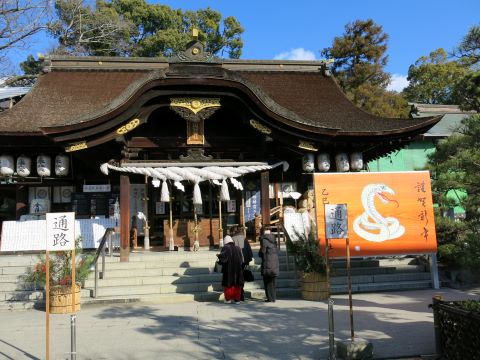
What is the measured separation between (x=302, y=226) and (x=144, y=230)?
5346 mm

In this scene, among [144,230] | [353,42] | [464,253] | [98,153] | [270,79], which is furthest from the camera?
[353,42]

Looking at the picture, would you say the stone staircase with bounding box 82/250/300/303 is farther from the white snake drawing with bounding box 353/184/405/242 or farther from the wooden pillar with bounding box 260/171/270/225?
the white snake drawing with bounding box 353/184/405/242

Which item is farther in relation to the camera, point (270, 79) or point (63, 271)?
point (270, 79)

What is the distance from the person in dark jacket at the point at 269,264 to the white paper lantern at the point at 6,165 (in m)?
7.92

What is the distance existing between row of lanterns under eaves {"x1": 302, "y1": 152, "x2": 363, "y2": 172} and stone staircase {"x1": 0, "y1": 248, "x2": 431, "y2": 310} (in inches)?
124

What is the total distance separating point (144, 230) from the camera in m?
13.8

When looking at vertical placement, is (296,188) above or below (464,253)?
above

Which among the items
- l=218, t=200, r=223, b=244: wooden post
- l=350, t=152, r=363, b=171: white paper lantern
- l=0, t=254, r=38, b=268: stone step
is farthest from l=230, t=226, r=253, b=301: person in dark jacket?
l=350, t=152, r=363, b=171: white paper lantern

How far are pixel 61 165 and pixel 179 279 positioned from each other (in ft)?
17.1

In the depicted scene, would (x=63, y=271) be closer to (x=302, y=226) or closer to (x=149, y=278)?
(x=149, y=278)

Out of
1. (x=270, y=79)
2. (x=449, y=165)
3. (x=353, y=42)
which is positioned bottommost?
(x=449, y=165)

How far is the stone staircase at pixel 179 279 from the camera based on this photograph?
31.0 ft

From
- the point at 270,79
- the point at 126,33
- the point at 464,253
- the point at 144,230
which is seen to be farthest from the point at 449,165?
the point at 126,33

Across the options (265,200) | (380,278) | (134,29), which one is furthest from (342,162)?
(134,29)
